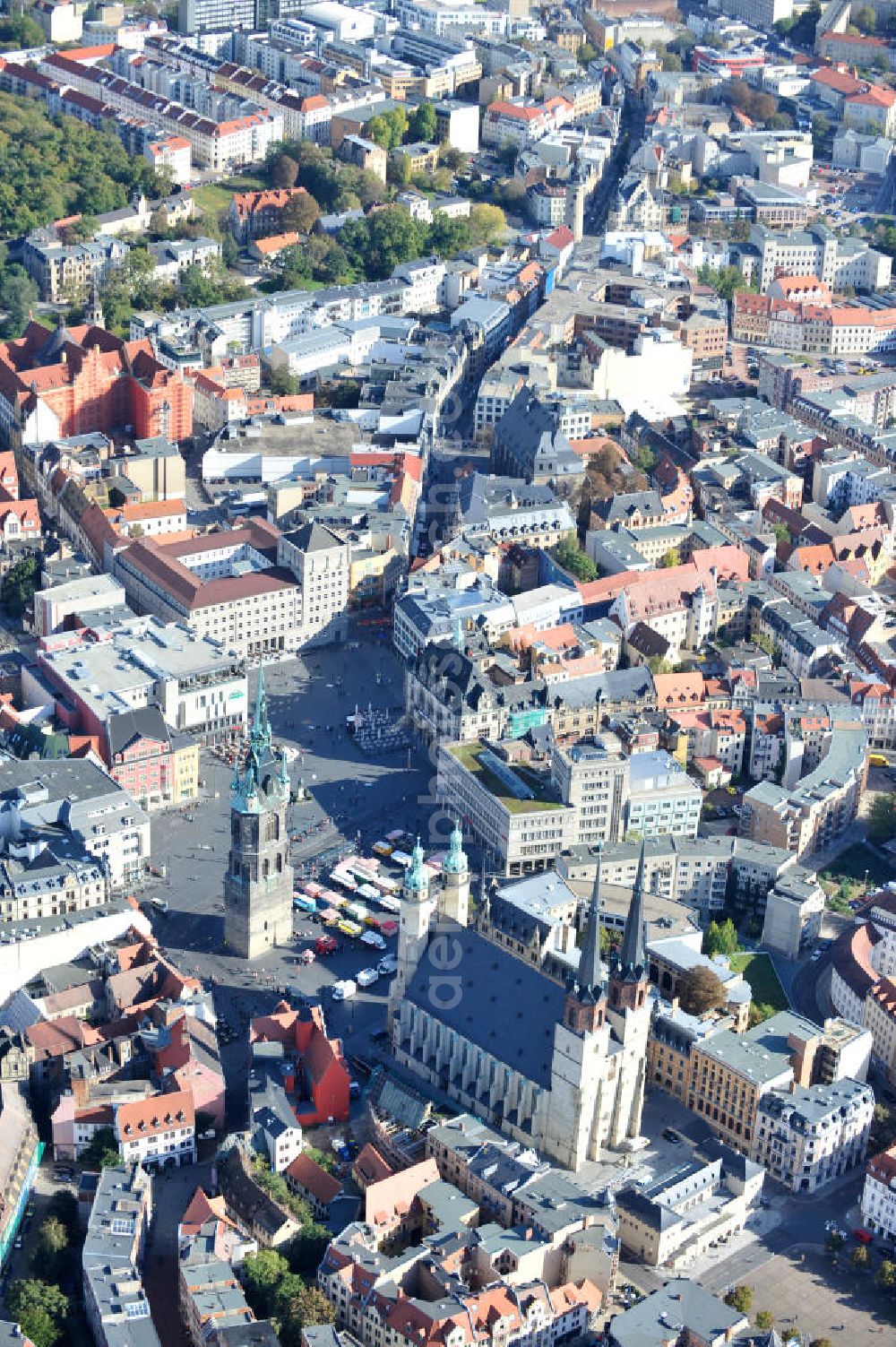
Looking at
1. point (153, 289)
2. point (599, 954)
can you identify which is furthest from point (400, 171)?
point (599, 954)

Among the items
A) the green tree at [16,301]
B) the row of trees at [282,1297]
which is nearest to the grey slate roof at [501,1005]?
the row of trees at [282,1297]

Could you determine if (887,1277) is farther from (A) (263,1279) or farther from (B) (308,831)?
(B) (308,831)

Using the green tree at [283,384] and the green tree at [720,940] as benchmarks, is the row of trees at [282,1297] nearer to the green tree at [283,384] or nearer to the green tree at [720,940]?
the green tree at [720,940]

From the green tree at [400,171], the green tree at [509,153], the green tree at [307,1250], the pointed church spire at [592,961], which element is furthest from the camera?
the green tree at [509,153]

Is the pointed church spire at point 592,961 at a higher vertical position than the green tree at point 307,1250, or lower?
higher

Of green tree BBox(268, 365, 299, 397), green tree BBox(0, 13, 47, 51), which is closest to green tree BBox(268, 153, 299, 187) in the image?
green tree BBox(0, 13, 47, 51)

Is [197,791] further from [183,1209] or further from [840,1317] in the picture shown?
[840,1317]
